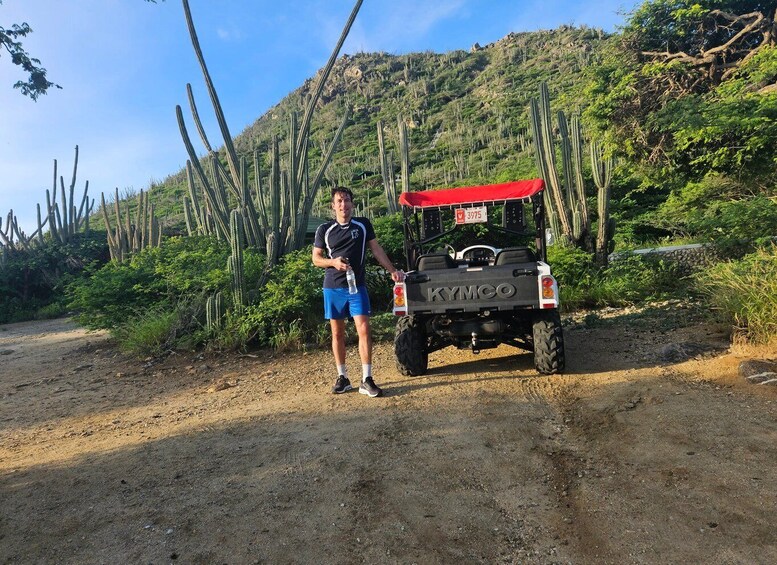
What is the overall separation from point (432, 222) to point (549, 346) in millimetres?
2231

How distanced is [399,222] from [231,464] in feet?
25.8

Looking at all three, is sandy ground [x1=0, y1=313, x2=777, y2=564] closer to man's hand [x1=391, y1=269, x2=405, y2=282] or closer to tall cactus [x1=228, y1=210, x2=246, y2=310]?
man's hand [x1=391, y1=269, x2=405, y2=282]

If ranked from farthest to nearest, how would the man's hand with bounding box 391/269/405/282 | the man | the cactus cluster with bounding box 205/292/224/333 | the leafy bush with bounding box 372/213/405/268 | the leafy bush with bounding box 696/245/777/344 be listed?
the leafy bush with bounding box 372/213/405/268 → the cactus cluster with bounding box 205/292/224/333 → the leafy bush with bounding box 696/245/777/344 → the man's hand with bounding box 391/269/405/282 → the man

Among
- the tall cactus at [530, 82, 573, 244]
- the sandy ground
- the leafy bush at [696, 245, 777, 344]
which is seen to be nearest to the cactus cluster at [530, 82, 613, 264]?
the tall cactus at [530, 82, 573, 244]

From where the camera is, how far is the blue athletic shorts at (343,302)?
14.0 feet

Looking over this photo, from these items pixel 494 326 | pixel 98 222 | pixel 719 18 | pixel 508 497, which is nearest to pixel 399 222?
pixel 494 326

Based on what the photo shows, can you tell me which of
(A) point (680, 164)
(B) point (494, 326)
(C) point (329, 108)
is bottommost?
(B) point (494, 326)

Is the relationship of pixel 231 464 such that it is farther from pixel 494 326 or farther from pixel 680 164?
pixel 680 164

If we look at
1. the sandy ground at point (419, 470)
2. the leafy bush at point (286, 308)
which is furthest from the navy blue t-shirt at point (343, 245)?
the leafy bush at point (286, 308)

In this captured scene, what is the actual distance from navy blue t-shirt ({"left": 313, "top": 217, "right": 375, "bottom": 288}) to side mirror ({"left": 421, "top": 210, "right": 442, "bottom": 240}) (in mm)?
1788

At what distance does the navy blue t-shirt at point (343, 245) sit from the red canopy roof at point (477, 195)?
1.60 m

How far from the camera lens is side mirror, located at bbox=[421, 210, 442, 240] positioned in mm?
6043

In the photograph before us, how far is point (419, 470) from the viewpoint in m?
2.84

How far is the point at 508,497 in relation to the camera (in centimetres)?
252
